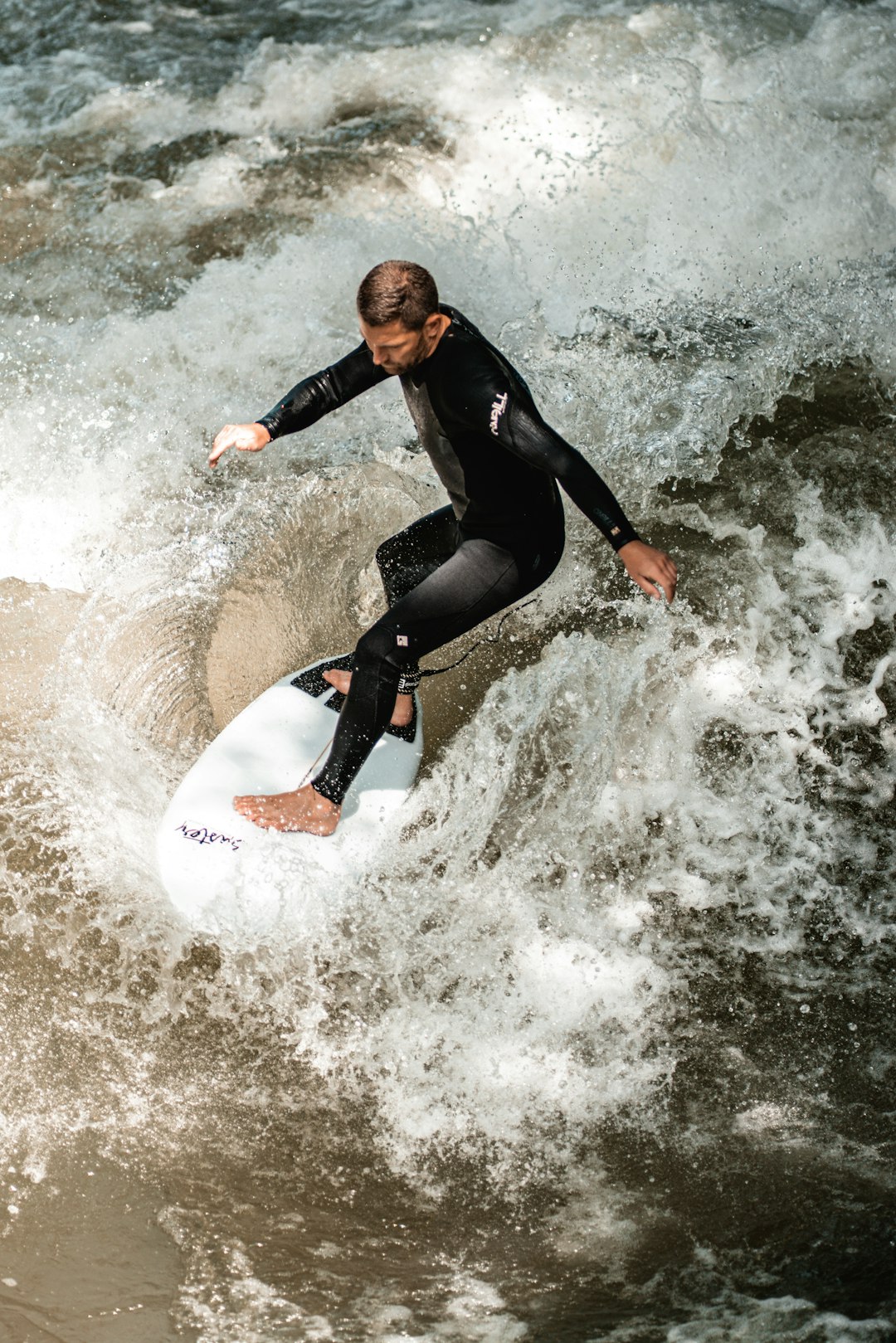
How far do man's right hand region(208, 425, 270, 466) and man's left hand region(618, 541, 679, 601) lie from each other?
1.16 metres

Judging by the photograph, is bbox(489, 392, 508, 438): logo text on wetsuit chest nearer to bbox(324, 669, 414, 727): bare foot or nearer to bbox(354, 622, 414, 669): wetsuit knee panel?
bbox(354, 622, 414, 669): wetsuit knee panel

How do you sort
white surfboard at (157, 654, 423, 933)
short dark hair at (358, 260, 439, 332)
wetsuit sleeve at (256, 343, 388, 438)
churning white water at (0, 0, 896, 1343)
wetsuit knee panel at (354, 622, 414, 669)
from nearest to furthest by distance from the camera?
short dark hair at (358, 260, 439, 332), churning white water at (0, 0, 896, 1343), wetsuit knee panel at (354, 622, 414, 669), wetsuit sleeve at (256, 343, 388, 438), white surfboard at (157, 654, 423, 933)

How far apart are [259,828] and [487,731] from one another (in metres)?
0.96

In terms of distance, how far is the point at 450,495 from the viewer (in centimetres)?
368

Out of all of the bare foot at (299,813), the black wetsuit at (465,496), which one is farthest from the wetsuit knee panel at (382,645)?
the bare foot at (299,813)

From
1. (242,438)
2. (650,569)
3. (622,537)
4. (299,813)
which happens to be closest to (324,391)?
(242,438)

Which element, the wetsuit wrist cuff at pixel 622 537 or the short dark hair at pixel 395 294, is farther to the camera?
the wetsuit wrist cuff at pixel 622 537

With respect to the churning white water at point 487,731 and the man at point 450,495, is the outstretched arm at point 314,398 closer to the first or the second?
the man at point 450,495

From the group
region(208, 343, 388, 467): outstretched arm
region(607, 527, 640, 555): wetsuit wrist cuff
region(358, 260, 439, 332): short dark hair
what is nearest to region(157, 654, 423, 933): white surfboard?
region(208, 343, 388, 467): outstretched arm

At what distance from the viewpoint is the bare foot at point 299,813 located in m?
3.87

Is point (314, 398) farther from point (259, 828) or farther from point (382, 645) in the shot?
point (259, 828)

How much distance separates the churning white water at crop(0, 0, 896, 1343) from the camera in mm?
3139

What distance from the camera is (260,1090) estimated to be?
3441 millimetres

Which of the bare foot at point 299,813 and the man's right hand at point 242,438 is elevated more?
the man's right hand at point 242,438
